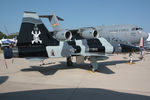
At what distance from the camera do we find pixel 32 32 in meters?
8.96

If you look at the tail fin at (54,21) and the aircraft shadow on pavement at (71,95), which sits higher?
the tail fin at (54,21)

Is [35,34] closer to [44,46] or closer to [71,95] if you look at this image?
[44,46]

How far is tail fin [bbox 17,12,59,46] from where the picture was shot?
343 inches

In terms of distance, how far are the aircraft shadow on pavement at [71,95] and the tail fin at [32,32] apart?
397 cm

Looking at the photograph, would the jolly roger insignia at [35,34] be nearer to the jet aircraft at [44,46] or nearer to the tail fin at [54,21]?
the jet aircraft at [44,46]

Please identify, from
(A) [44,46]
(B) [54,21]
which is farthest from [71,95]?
(B) [54,21]

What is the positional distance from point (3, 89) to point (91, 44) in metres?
6.51

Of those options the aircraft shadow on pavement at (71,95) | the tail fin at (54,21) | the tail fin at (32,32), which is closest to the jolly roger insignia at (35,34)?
the tail fin at (32,32)

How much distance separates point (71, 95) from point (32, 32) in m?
5.29

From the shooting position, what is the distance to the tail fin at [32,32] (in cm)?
871

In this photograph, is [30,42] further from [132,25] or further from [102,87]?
[132,25]

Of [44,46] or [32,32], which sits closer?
[32,32]

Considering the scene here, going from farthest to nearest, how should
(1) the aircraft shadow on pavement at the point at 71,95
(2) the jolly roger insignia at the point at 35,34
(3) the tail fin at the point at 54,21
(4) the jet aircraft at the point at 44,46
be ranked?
(3) the tail fin at the point at 54,21 → (2) the jolly roger insignia at the point at 35,34 → (4) the jet aircraft at the point at 44,46 → (1) the aircraft shadow on pavement at the point at 71,95

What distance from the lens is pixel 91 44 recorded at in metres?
10.4
